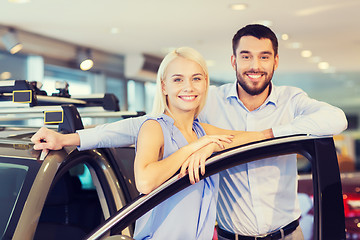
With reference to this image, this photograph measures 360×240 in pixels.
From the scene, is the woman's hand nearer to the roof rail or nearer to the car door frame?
the car door frame

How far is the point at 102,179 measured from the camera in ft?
6.55

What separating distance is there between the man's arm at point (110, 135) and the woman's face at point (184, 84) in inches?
7.0

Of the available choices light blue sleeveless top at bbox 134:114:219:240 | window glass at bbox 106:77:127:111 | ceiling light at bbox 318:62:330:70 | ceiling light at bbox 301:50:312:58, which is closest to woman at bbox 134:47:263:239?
light blue sleeveless top at bbox 134:114:219:240

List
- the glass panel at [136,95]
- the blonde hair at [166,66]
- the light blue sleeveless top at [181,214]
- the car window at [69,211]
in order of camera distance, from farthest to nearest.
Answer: the glass panel at [136,95], the car window at [69,211], the blonde hair at [166,66], the light blue sleeveless top at [181,214]

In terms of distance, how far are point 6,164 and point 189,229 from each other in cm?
70

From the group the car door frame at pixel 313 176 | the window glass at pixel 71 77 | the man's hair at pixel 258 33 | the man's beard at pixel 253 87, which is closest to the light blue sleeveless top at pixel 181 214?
the car door frame at pixel 313 176

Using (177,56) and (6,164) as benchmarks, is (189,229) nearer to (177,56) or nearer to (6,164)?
(177,56)

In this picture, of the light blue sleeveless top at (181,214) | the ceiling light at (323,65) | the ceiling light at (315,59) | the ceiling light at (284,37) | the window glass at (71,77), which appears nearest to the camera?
the light blue sleeveless top at (181,214)

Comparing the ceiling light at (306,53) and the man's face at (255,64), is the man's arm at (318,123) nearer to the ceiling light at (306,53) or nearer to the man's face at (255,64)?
the man's face at (255,64)

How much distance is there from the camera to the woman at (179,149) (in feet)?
4.74

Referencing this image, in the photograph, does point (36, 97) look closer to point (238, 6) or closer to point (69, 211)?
point (69, 211)

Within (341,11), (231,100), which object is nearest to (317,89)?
(341,11)

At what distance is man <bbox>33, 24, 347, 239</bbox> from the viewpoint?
1784 millimetres

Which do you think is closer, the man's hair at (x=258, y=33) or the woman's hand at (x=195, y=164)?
the woman's hand at (x=195, y=164)
